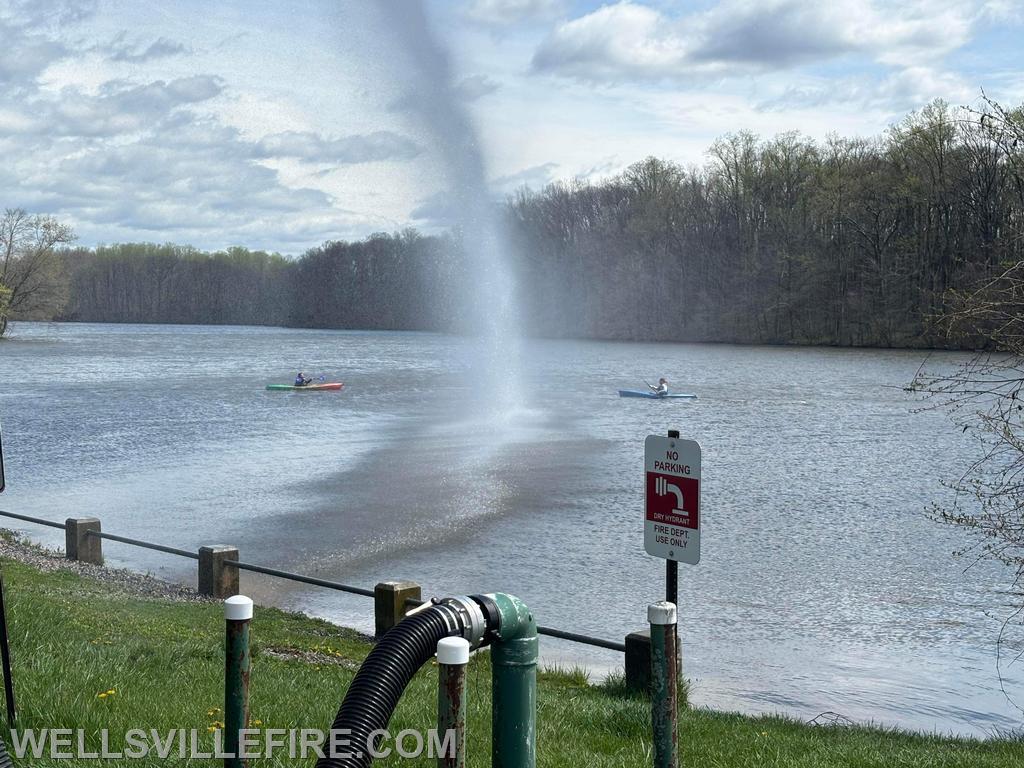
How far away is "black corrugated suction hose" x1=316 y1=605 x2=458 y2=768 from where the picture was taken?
4223 mm

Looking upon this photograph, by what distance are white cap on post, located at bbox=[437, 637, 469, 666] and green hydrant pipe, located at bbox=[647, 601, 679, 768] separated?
1.18 meters

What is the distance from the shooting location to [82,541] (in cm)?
1723

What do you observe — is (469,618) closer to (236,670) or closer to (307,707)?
(236,670)

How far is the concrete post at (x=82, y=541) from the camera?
676 inches

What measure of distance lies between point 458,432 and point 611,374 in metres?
35.0

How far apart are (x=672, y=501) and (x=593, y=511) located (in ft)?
58.0

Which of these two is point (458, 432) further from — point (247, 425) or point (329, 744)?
point (329, 744)

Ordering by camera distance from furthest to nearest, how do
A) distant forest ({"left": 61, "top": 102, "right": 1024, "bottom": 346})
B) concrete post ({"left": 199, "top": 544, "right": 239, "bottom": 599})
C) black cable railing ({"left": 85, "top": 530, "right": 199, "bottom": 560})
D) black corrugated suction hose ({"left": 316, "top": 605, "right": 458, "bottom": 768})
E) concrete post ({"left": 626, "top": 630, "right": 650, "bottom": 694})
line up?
1. distant forest ({"left": 61, "top": 102, "right": 1024, "bottom": 346})
2. concrete post ({"left": 199, "top": 544, "right": 239, "bottom": 599})
3. black cable railing ({"left": 85, "top": 530, "right": 199, "bottom": 560})
4. concrete post ({"left": 626, "top": 630, "right": 650, "bottom": 694})
5. black corrugated suction hose ({"left": 316, "top": 605, "right": 458, "bottom": 768})

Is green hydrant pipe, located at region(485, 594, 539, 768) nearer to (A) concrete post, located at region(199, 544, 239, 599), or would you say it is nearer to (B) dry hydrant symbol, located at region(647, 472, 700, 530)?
(B) dry hydrant symbol, located at region(647, 472, 700, 530)

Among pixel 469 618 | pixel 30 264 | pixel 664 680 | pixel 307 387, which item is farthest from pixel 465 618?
pixel 30 264

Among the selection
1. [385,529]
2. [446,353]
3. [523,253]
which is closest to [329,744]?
[385,529]

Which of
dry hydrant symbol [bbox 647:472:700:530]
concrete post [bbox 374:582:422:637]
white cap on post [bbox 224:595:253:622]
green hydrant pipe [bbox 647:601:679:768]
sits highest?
dry hydrant symbol [bbox 647:472:700:530]

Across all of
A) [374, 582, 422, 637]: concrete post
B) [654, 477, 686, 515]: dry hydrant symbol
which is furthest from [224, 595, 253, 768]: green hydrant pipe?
[374, 582, 422, 637]: concrete post

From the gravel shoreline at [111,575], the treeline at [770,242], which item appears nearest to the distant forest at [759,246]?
the treeline at [770,242]
